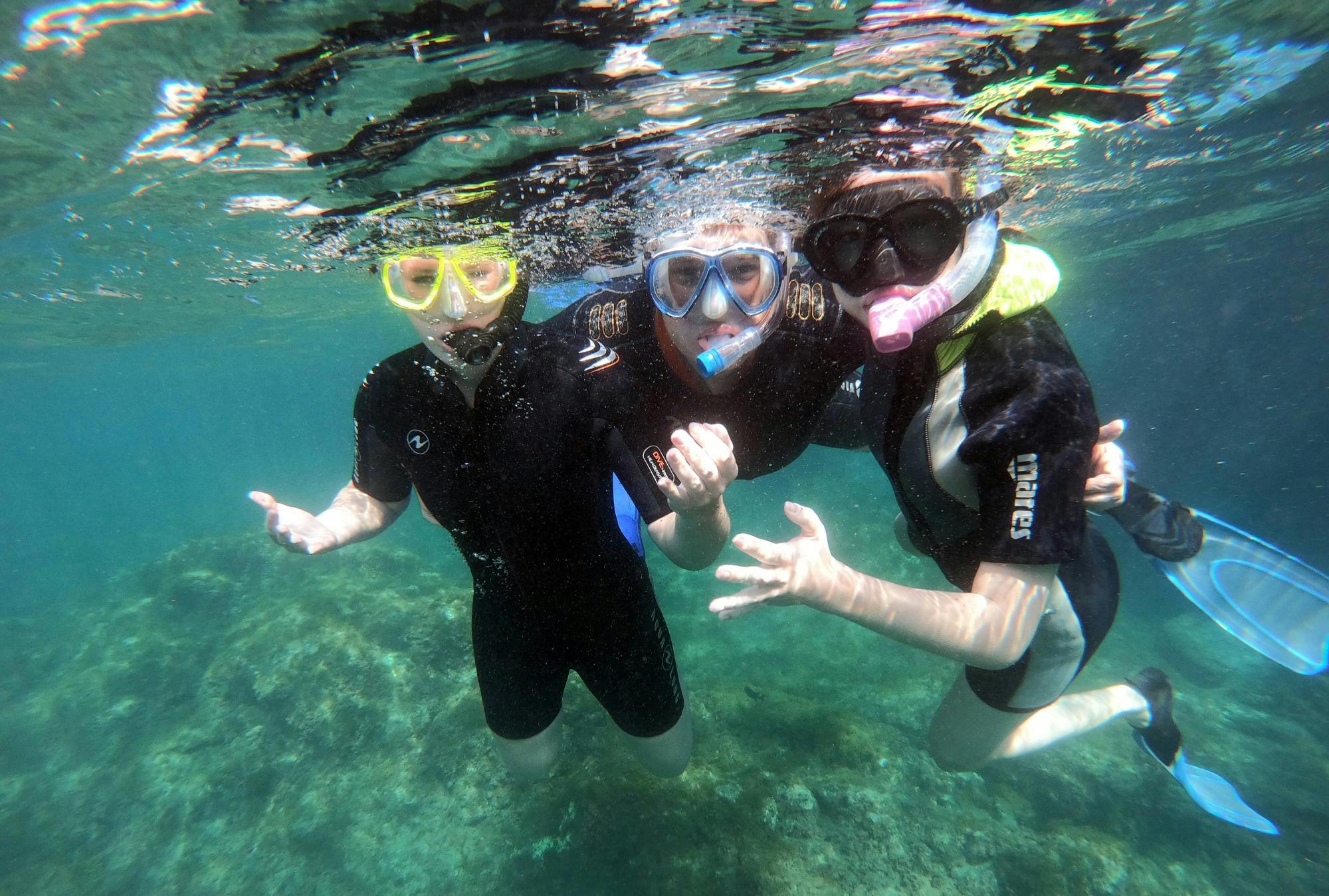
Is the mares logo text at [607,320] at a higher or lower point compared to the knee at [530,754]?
higher

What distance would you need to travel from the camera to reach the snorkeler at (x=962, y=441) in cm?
237

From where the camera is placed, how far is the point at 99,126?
548 centimetres

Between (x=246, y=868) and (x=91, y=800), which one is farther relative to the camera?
(x=91, y=800)

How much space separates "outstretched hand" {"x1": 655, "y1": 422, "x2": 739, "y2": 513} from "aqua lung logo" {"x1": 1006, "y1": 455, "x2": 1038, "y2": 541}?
121cm

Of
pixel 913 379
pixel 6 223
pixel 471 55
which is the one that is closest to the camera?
pixel 913 379

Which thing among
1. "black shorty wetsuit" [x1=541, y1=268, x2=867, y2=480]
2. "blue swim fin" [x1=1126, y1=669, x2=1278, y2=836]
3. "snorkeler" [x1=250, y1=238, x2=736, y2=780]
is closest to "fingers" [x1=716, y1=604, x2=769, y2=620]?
"snorkeler" [x1=250, y1=238, x2=736, y2=780]

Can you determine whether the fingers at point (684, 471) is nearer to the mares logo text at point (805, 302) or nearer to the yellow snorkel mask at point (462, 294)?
the yellow snorkel mask at point (462, 294)

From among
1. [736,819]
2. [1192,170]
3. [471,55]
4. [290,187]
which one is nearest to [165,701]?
[290,187]

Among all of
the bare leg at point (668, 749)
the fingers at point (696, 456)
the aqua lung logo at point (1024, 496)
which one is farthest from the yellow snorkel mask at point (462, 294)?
the bare leg at point (668, 749)

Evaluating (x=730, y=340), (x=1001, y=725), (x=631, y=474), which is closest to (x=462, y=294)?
(x=631, y=474)

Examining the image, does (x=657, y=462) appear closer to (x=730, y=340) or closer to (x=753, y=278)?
(x=730, y=340)

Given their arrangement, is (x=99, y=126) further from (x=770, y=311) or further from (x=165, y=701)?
(x=165, y=701)

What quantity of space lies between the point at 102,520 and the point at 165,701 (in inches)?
2327

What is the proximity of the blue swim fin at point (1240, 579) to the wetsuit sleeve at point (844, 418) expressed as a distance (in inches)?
91.8
